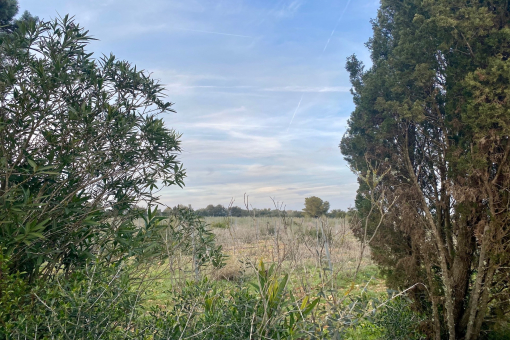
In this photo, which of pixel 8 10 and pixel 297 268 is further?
pixel 8 10

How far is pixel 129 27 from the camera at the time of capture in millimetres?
3797

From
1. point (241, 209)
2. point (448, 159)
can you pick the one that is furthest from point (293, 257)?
point (448, 159)

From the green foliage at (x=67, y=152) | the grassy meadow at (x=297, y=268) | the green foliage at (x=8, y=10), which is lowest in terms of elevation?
the grassy meadow at (x=297, y=268)

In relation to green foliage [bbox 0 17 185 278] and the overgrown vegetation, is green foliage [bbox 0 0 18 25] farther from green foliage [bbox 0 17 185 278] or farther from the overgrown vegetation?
green foliage [bbox 0 17 185 278]

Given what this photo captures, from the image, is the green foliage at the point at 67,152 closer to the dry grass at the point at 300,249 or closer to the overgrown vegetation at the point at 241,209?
the overgrown vegetation at the point at 241,209

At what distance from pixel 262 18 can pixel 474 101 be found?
3.15 meters

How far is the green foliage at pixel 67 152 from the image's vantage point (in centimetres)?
214

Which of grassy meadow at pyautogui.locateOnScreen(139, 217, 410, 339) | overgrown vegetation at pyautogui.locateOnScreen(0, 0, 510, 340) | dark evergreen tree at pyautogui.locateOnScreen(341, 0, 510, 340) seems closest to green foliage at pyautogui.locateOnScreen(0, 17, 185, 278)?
overgrown vegetation at pyautogui.locateOnScreen(0, 0, 510, 340)

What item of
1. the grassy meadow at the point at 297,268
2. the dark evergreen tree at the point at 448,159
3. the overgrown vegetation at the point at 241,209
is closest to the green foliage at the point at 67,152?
the overgrown vegetation at the point at 241,209

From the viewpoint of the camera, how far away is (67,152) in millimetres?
2309

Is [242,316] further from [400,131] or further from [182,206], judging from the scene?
[400,131]

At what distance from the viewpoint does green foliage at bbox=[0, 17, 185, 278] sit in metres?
2.14

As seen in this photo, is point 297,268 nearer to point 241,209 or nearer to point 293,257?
point 293,257

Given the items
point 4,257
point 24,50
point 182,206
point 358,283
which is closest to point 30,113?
point 24,50
